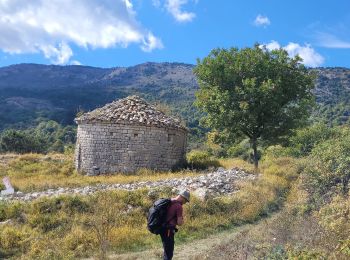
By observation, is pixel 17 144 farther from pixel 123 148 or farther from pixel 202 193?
pixel 202 193

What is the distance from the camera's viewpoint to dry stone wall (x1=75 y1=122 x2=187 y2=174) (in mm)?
21578

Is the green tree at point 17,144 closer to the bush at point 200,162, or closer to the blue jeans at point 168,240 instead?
the bush at point 200,162

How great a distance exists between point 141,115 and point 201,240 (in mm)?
12351

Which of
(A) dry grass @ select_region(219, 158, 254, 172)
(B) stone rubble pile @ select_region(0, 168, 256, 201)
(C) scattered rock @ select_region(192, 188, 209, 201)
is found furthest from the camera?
(A) dry grass @ select_region(219, 158, 254, 172)

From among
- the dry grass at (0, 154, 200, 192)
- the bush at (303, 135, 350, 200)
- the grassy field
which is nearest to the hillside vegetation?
the dry grass at (0, 154, 200, 192)

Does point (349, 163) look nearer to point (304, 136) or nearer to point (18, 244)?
point (18, 244)

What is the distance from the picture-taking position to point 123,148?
70.9ft

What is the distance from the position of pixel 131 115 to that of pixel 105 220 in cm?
1282

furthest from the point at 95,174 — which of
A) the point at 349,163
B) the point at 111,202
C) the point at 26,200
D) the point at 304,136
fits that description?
the point at 304,136

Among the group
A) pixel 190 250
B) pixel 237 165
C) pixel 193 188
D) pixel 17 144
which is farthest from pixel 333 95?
pixel 190 250

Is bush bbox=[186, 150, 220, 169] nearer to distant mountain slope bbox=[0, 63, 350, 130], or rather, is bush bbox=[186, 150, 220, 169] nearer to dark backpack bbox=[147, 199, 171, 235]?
dark backpack bbox=[147, 199, 171, 235]

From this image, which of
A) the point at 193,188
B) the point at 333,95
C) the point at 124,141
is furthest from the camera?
the point at 333,95

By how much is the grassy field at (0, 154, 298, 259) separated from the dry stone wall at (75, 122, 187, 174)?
7.13 m

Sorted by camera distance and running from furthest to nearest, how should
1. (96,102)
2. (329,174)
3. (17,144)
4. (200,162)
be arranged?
(96,102), (17,144), (200,162), (329,174)
